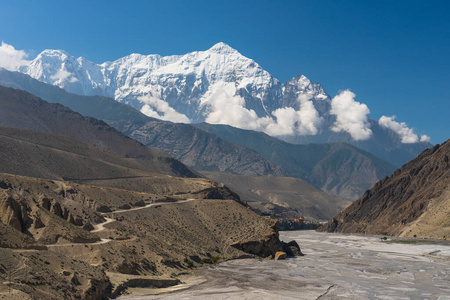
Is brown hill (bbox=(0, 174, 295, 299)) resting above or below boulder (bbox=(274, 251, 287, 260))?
above

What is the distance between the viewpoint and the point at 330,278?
99.1 metres

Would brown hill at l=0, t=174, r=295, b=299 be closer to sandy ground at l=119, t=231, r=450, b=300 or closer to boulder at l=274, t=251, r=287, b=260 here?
boulder at l=274, t=251, r=287, b=260

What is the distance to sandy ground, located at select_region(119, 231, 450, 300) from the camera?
7969 centimetres

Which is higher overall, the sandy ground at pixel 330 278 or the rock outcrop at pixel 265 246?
the rock outcrop at pixel 265 246

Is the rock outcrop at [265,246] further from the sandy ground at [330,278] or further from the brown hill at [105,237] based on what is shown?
the sandy ground at [330,278]

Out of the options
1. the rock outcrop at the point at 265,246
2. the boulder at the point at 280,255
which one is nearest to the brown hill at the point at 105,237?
the rock outcrop at the point at 265,246

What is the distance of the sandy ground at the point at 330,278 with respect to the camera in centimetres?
7969

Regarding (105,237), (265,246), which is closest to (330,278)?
(265,246)

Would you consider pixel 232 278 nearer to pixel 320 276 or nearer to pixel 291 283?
pixel 291 283

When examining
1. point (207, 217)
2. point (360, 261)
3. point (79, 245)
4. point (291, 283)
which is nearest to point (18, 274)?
point (79, 245)

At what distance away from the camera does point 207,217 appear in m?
136

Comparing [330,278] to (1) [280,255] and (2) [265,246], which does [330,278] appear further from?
(2) [265,246]

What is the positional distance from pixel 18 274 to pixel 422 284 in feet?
243

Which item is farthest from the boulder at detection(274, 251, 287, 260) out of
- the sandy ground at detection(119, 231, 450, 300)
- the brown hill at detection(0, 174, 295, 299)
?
the brown hill at detection(0, 174, 295, 299)
